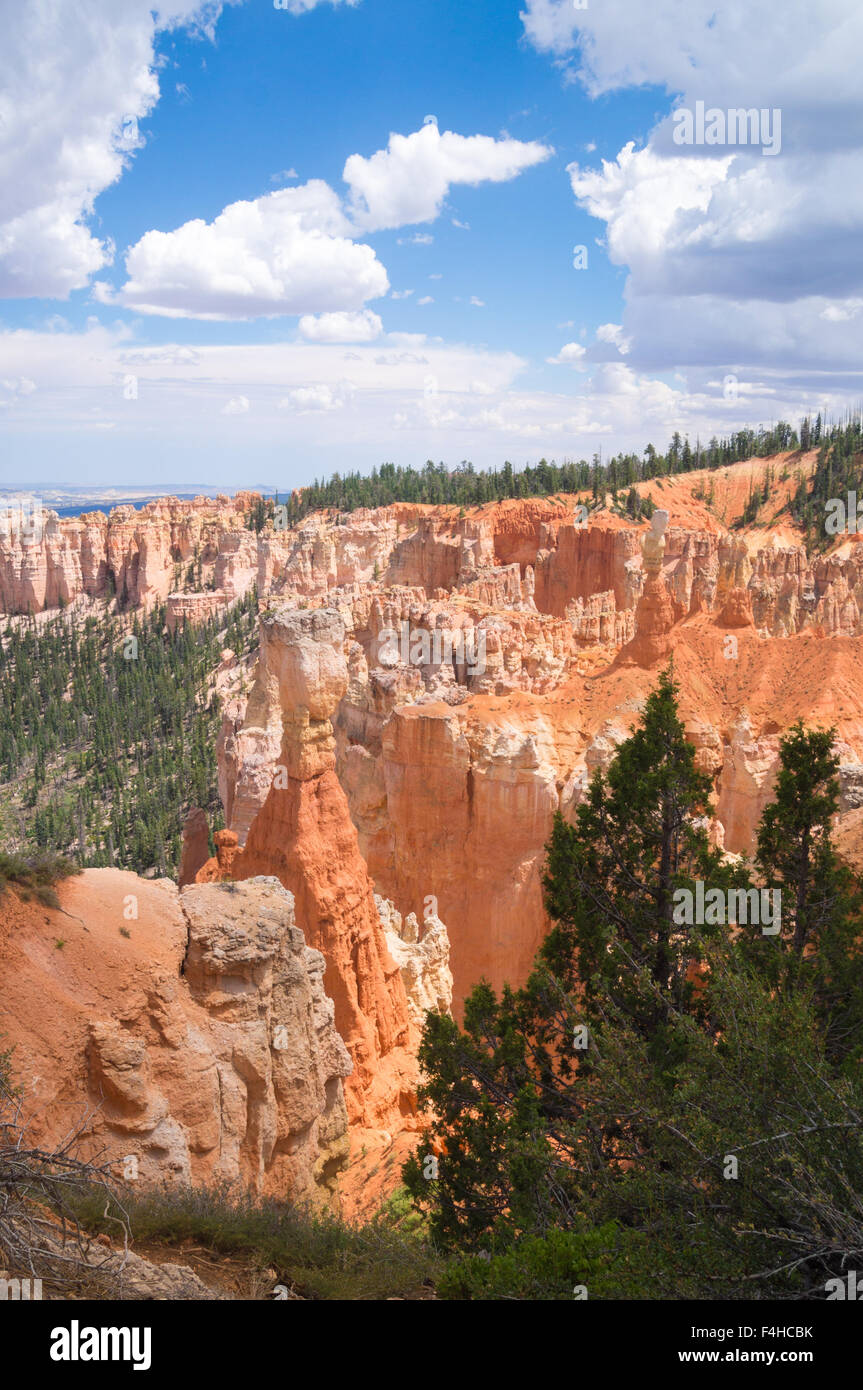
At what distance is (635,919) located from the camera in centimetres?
1290

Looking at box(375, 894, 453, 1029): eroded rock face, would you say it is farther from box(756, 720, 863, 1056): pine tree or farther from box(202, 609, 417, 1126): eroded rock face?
box(756, 720, 863, 1056): pine tree

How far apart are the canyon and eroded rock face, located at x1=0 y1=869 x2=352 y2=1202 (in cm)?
3

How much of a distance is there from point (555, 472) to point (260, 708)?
208 ft

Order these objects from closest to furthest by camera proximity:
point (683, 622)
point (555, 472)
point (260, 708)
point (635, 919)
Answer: point (635, 919)
point (683, 622)
point (260, 708)
point (555, 472)

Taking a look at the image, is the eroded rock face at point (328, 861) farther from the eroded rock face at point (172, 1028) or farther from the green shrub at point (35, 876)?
the green shrub at point (35, 876)

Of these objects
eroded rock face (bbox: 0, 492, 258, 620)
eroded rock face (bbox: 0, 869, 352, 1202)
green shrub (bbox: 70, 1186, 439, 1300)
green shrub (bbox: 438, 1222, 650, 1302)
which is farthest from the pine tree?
eroded rock face (bbox: 0, 492, 258, 620)

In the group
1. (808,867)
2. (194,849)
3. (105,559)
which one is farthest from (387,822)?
(105,559)

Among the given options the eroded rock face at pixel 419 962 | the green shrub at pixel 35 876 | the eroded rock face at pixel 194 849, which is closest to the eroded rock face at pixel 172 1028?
the green shrub at pixel 35 876

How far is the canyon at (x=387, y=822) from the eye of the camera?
959cm

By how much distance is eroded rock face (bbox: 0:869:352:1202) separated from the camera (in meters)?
8.81

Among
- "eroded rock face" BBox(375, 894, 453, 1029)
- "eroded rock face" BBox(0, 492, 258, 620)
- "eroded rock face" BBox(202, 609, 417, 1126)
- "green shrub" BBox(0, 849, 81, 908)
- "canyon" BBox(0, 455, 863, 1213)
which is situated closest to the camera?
"canyon" BBox(0, 455, 863, 1213)

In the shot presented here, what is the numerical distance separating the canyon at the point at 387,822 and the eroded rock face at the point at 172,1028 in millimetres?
33
